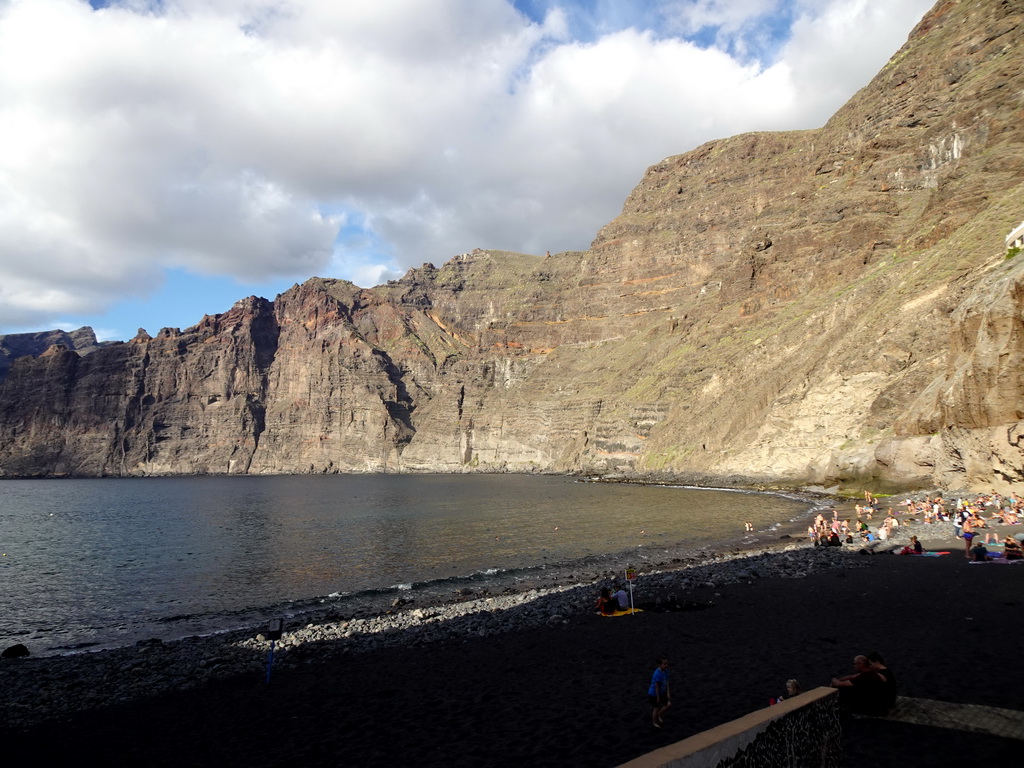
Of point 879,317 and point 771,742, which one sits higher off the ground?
point 879,317

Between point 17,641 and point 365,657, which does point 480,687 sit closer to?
point 365,657

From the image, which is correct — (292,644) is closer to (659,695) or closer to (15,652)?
(15,652)

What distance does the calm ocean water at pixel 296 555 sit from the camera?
28.6 m

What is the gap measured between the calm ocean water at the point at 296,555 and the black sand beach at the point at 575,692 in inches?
473

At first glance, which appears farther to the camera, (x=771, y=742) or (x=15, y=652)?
(x=15, y=652)

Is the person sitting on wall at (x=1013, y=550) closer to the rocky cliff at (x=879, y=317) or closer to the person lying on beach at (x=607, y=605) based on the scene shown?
the person lying on beach at (x=607, y=605)

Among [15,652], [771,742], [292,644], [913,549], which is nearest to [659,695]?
[771,742]

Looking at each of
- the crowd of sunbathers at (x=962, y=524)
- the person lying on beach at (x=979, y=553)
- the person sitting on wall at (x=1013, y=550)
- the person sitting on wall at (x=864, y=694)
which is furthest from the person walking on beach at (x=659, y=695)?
the person sitting on wall at (x=1013, y=550)

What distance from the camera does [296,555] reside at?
45406 mm

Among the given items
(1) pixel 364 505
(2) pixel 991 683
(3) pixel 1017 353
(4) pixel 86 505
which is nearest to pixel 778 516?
(3) pixel 1017 353

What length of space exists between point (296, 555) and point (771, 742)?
45832 millimetres

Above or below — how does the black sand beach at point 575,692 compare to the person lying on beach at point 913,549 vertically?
below

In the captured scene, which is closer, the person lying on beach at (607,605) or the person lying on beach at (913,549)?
A: the person lying on beach at (607,605)

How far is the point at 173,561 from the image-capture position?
4409 cm
